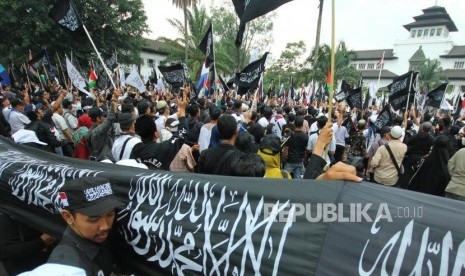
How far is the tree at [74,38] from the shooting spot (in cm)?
2253

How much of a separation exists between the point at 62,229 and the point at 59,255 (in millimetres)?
844

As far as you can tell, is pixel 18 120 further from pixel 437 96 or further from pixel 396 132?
pixel 437 96

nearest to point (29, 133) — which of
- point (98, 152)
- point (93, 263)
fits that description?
point (98, 152)

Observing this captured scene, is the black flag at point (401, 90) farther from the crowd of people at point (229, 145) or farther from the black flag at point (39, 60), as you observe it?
the black flag at point (39, 60)

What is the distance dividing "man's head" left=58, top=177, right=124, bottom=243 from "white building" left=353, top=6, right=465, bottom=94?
69735mm

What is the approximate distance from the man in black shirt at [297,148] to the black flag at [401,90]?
12.9 feet

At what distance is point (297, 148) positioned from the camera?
19.5 feet

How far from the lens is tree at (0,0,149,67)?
2253 cm

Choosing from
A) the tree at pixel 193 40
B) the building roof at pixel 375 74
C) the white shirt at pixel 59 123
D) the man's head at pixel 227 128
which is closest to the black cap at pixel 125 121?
the man's head at pixel 227 128

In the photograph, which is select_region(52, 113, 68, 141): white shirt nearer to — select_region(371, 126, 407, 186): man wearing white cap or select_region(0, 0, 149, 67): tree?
select_region(371, 126, 407, 186): man wearing white cap

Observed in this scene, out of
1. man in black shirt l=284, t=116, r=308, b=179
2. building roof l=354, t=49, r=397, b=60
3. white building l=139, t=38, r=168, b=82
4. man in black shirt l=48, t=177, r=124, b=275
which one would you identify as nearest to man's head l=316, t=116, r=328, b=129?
man in black shirt l=284, t=116, r=308, b=179

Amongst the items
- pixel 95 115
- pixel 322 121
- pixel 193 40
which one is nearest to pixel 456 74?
pixel 193 40

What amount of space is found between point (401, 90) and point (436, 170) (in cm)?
389

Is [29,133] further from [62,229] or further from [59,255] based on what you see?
[59,255]
